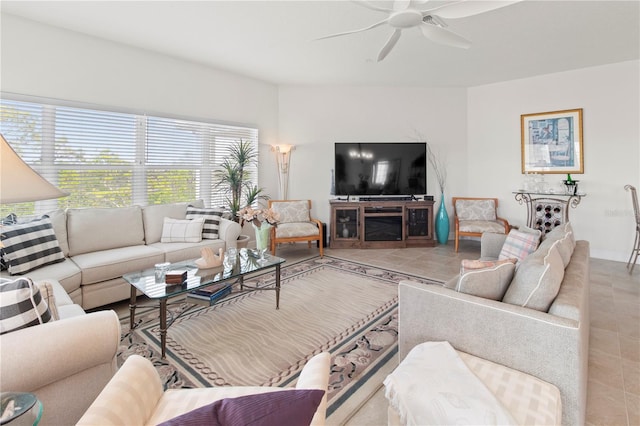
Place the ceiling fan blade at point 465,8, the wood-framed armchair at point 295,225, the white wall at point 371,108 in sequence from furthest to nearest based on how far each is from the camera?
the wood-framed armchair at point 295,225, the white wall at point 371,108, the ceiling fan blade at point 465,8

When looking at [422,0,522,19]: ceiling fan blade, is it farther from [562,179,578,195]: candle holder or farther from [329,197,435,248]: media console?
[562,179,578,195]: candle holder

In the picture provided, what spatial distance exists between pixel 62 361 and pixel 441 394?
1410mm

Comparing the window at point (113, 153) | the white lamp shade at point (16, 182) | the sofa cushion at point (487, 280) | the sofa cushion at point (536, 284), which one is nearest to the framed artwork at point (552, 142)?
the sofa cushion at point (536, 284)

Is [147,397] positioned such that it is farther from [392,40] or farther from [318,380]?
[392,40]

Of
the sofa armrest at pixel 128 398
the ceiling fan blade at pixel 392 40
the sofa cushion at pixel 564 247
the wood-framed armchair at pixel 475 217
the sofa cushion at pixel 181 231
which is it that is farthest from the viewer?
the wood-framed armchair at pixel 475 217

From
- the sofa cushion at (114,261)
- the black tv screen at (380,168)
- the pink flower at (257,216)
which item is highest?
the black tv screen at (380,168)

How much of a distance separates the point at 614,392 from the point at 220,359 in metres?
2.36

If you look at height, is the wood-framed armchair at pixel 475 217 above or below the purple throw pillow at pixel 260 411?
above

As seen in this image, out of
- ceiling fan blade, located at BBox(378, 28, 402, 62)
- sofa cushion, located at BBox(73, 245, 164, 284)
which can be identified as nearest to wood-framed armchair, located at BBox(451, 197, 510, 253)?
ceiling fan blade, located at BBox(378, 28, 402, 62)

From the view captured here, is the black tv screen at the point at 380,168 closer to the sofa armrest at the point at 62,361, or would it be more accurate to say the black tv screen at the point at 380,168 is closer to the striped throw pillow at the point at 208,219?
the striped throw pillow at the point at 208,219

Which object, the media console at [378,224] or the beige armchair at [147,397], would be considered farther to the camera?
the media console at [378,224]

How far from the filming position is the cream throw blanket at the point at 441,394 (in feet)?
3.54

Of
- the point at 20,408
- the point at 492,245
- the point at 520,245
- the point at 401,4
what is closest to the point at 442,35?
the point at 401,4

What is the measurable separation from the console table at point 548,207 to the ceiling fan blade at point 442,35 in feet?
10.2
